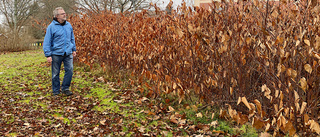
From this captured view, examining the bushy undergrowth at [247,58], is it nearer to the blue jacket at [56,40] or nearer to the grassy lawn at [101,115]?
the grassy lawn at [101,115]

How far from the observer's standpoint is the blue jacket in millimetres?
4711

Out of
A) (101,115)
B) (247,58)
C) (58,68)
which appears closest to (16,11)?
(58,68)

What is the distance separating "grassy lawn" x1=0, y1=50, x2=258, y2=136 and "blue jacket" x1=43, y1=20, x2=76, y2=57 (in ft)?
3.05

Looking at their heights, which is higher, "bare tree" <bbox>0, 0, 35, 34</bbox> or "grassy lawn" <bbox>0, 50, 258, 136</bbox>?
"bare tree" <bbox>0, 0, 35, 34</bbox>

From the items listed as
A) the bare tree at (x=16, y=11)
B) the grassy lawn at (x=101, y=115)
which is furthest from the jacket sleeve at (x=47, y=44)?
the bare tree at (x=16, y=11)

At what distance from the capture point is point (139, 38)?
5.42 metres

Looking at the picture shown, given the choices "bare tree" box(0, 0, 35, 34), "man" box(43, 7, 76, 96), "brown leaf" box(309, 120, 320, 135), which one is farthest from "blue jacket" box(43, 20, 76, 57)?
"bare tree" box(0, 0, 35, 34)

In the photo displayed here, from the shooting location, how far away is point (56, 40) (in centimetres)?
480

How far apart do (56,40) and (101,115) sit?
69.7 inches

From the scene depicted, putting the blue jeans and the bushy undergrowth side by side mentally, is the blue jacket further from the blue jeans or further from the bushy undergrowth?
the bushy undergrowth

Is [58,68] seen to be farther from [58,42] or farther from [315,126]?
[315,126]

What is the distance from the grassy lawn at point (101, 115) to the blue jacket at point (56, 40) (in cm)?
93

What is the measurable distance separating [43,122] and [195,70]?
2.41 metres

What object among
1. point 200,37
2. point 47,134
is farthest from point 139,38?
point 47,134
